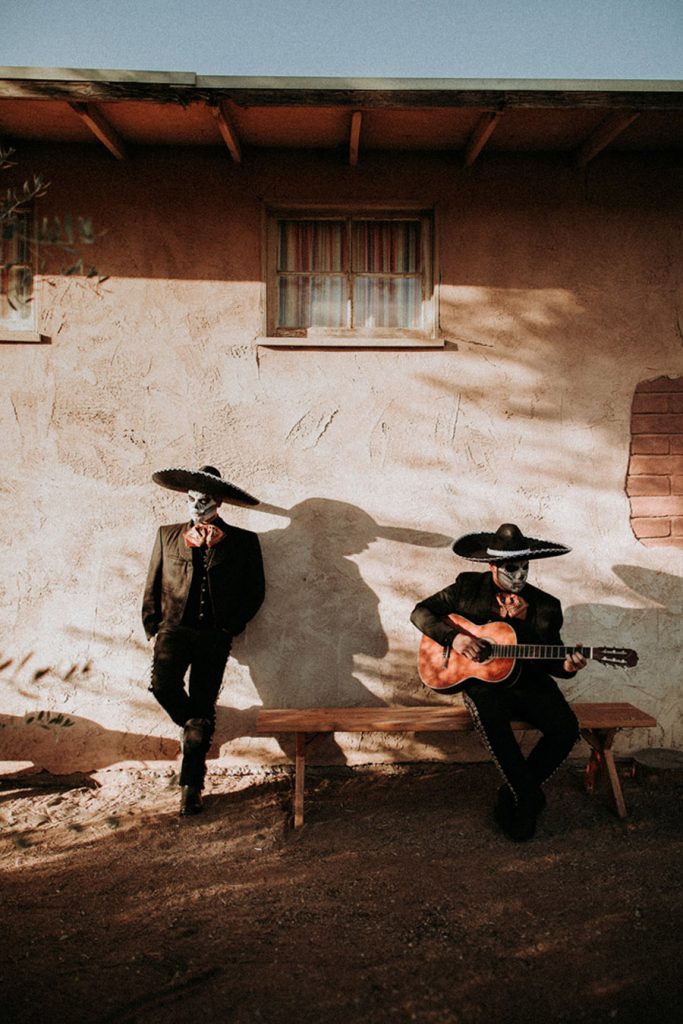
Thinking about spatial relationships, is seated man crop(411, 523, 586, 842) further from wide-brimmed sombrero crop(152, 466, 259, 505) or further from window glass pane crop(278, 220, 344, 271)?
window glass pane crop(278, 220, 344, 271)

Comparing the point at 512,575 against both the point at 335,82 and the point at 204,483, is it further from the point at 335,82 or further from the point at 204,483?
the point at 335,82

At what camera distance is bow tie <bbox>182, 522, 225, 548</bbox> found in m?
4.39

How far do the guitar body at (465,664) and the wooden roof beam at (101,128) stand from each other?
3.68 m

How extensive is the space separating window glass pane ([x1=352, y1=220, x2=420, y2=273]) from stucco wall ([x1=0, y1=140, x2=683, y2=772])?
0.23 meters

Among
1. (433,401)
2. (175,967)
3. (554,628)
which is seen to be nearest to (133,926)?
(175,967)

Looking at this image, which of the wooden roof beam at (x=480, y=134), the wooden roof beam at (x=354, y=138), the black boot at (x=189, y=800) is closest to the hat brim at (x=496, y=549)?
the black boot at (x=189, y=800)

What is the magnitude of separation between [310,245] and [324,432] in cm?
139

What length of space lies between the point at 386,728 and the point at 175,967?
1.75 metres

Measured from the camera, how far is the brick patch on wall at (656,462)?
480 centimetres

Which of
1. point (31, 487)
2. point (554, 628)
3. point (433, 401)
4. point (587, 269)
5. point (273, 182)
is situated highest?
point (273, 182)

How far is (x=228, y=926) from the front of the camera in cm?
306

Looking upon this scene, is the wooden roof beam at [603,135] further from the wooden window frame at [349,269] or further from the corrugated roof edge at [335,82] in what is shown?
the wooden window frame at [349,269]

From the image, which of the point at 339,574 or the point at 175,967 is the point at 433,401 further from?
the point at 175,967

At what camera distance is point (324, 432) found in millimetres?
4770
